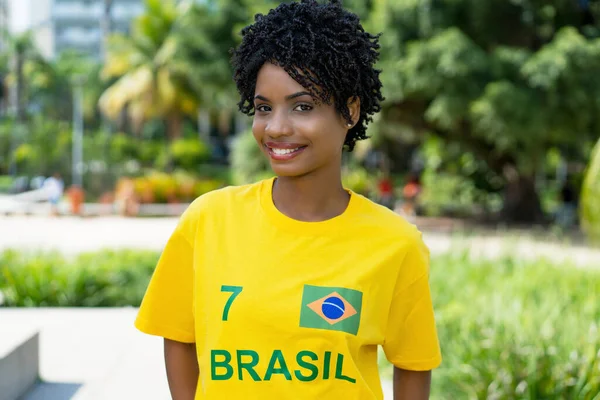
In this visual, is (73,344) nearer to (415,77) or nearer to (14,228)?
(415,77)

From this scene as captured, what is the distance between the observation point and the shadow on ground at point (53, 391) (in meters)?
4.10

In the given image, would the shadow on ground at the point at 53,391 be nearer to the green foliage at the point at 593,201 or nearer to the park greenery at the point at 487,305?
the park greenery at the point at 487,305

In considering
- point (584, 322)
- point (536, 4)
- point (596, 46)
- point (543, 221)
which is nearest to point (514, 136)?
point (596, 46)

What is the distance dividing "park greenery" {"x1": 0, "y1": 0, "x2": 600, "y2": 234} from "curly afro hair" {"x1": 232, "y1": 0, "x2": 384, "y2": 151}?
25.7 ft

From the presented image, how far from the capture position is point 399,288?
1.78 meters

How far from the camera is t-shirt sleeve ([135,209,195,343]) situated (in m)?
1.79

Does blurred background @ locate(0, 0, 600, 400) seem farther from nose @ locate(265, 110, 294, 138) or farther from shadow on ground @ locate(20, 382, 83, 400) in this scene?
nose @ locate(265, 110, 294, 138)

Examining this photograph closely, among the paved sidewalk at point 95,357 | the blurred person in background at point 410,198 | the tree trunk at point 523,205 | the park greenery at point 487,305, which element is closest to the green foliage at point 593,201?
the park greenery at point 487,305

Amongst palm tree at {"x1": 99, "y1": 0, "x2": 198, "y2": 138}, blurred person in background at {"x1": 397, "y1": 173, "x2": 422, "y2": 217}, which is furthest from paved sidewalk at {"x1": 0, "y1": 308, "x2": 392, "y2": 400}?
palm tree at {"x1": 99, "y1": 0, "x2": 198, "y2": 138}

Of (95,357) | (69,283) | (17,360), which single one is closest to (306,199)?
(17,360)

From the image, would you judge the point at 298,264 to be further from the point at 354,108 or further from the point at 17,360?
the point at 17,360

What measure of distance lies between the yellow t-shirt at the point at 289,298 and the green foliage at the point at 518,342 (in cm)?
275

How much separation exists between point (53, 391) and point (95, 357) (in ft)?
2.47

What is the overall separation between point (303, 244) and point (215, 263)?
8.4 inches
